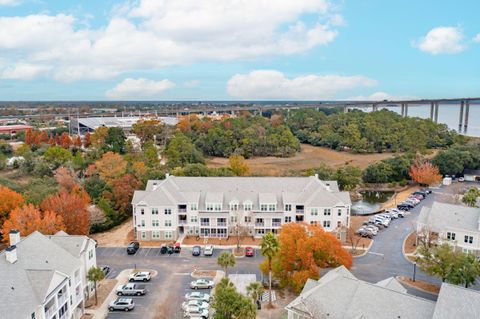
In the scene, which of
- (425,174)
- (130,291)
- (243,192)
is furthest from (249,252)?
(425,174)

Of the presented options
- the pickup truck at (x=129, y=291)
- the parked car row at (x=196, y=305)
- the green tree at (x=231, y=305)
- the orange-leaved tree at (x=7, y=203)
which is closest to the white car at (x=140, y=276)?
the pickup truck at (x=129, y=291)

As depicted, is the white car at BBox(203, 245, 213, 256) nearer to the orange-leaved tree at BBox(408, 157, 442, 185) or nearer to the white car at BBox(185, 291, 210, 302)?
the white car at BBox(185, 291, 210, 302)

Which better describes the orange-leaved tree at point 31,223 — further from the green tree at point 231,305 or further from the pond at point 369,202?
the pond at point 369,202

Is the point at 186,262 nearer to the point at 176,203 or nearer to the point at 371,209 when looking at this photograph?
the point at 176,203

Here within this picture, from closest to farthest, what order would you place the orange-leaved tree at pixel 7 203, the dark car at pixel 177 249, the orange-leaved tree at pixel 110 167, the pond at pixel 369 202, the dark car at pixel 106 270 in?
the dark car at pixel 106 270
the dark car at pixel 177 249
the orange-leaved tree at pixel 7 203
the pond at pixel 369 202
the orange-leaved tree at pixel 110 167

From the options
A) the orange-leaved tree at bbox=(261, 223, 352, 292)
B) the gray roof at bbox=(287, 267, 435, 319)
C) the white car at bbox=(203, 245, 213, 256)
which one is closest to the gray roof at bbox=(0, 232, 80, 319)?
the white car at bbox=(203, 245, 213, 256)

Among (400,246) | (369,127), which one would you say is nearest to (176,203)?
(400,246)
